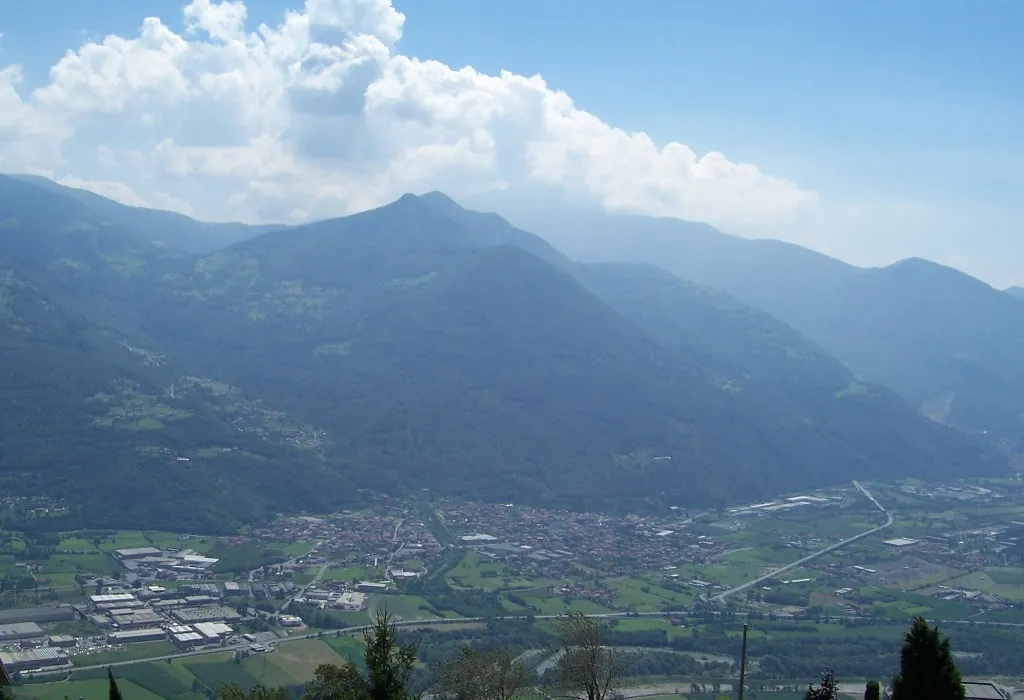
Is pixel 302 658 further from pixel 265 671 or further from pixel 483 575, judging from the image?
pixel 483 575

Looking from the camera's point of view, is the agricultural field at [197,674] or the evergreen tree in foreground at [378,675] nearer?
the evergreen tree in foreground at [378,675]

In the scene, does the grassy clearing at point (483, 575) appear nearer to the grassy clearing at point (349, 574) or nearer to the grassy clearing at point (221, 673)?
the grassy clearing at point (349, 574)

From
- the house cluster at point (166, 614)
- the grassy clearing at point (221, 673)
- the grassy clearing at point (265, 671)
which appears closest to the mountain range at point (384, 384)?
the house cluster at point (166, 614)


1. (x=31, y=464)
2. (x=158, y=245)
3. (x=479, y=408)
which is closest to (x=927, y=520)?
(x=479, y=408)

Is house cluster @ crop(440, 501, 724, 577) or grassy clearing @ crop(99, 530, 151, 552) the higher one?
grassy clearing @ crop(99, 530, 151, 552)

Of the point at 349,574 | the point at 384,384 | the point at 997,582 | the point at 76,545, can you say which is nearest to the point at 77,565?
the point at 76,545

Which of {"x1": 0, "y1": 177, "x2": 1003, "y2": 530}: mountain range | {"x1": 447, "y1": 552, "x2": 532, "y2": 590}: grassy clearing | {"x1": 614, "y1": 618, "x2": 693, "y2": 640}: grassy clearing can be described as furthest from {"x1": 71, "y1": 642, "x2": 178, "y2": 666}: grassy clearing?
{"x1": 0, "y1": 177, "x2": 1003, "y2": 530}: mountain range

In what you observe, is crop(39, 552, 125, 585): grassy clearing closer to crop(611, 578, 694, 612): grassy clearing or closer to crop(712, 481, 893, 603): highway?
crop(611, 578, 694, 612): grassy clearing
